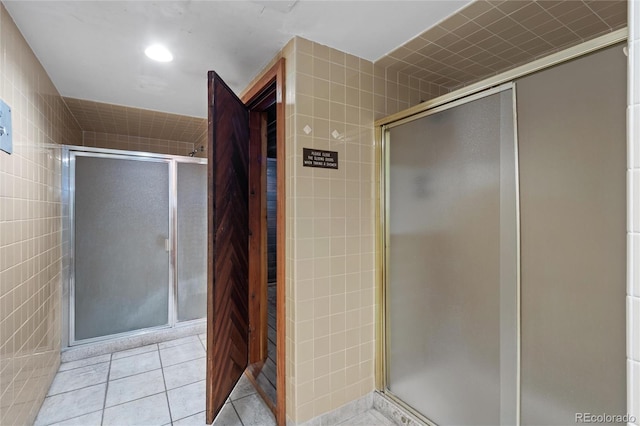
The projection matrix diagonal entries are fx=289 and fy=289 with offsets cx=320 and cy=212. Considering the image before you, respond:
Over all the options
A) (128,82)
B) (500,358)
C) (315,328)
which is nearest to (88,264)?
(128,82)

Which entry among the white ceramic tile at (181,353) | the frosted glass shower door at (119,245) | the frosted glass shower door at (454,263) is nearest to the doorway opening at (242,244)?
the white ceramic tile at (181,353)

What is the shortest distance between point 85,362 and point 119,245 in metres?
1.03

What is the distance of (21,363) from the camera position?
1.59m

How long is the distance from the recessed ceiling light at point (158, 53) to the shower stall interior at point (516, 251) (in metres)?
1.51

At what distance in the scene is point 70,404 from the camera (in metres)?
1.95

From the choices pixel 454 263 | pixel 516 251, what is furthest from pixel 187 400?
pixel 516 251

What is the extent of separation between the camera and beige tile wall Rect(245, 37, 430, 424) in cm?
164

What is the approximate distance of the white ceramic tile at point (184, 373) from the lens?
7.19 feet
